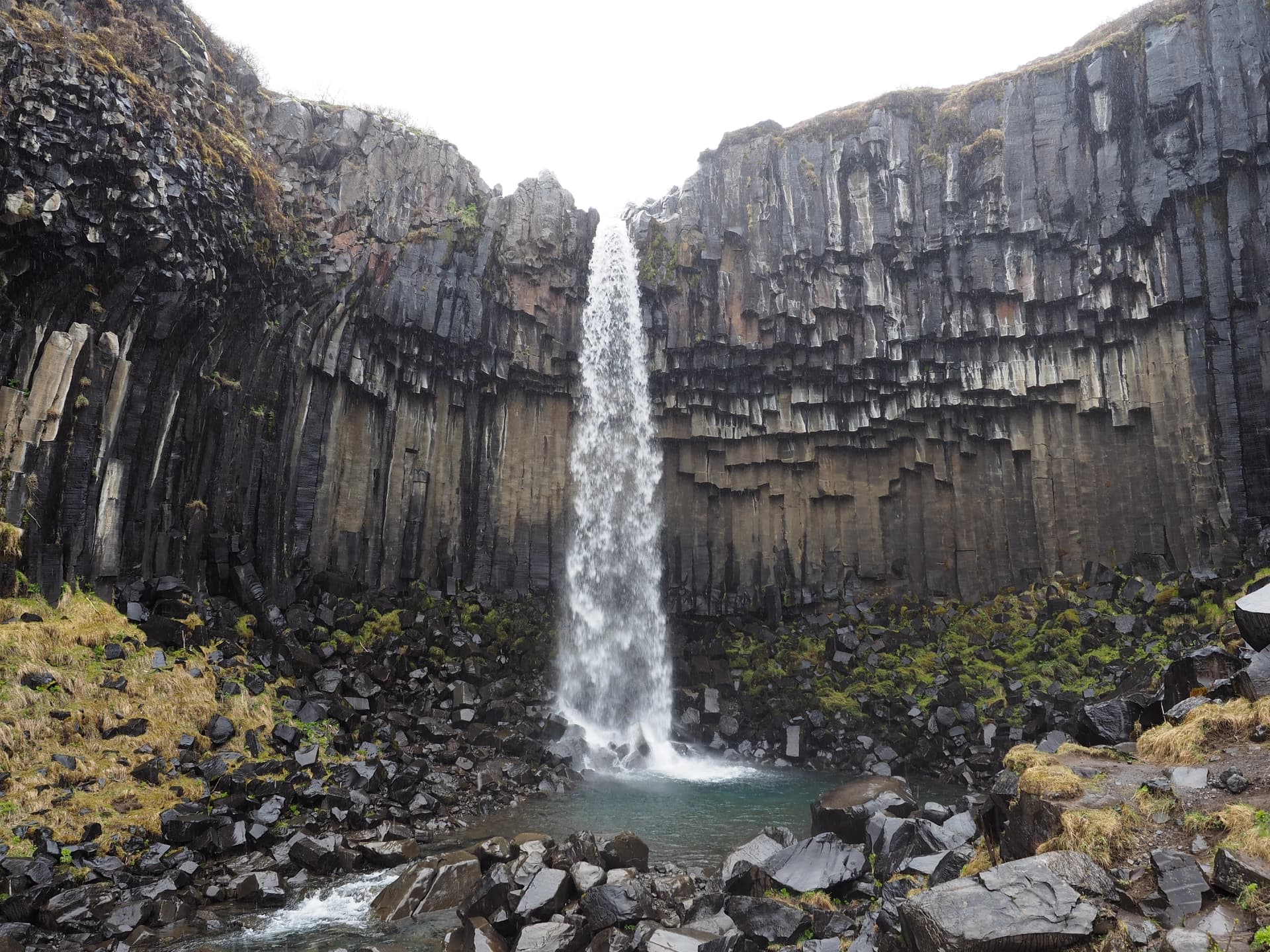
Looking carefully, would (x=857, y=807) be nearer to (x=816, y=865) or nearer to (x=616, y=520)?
(x=816, y=865)

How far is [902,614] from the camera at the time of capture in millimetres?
23234

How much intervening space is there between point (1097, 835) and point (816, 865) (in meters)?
3.39

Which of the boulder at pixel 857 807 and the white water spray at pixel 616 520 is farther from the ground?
the white water spray at pixel 616 520

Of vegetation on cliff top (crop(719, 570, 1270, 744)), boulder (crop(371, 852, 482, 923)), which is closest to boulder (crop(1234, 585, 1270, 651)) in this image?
vegetation on cliff top (crop(719, 570, 1270, 744))

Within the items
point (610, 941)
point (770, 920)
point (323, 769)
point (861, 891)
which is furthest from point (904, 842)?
point (323, 769)

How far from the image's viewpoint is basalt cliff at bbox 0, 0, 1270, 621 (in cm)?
1466

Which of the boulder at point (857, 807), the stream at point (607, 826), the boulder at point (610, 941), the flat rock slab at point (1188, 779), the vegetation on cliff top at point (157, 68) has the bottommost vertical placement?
the stream at point (607, 826)

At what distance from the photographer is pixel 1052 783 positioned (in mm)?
7004

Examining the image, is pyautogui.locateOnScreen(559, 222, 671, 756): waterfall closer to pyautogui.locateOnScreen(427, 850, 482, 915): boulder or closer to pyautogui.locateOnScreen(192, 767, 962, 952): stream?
pyautogui.locateOnScreen(192, 767, 962, 952): stream

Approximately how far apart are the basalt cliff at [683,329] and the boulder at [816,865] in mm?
13135

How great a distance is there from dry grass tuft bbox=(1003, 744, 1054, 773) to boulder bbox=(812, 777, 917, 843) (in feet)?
7.51

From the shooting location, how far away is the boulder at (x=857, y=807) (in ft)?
33.1

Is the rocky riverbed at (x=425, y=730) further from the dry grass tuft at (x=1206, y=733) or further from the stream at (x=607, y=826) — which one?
the stream at (x=607, y=826)

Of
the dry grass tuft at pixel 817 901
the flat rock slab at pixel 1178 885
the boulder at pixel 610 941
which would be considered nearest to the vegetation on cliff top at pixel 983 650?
the dry grass tuft at pixel 817 901
